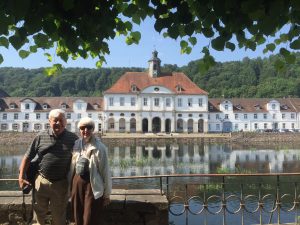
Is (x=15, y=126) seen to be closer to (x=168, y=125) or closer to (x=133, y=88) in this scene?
(x=133, y=88)

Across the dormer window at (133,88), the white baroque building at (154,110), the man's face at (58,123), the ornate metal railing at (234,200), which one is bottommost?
the ornate metal railing at (234,200)

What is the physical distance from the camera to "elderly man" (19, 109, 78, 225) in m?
4.27

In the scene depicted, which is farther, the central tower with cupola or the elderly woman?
the central tower with cupola

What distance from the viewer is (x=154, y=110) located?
64.3 meters

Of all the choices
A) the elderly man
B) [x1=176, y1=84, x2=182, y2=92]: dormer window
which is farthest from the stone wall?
[x1=176, y1=84, x2=182, y2=92]: dormer window

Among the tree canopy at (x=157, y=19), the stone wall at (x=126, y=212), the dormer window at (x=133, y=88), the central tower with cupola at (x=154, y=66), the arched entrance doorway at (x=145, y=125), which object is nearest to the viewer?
the tree canopy at (x=157, y=19)

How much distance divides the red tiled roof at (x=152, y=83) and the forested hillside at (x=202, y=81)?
28.4 meters

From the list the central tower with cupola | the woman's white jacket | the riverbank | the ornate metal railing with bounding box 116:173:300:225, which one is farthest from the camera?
the central tower with cupola

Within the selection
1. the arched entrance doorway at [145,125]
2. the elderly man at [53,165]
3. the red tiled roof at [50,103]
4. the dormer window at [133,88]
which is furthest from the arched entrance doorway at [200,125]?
the elderly man at [53,165]

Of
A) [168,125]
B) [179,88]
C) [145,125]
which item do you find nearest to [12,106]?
[145,125]

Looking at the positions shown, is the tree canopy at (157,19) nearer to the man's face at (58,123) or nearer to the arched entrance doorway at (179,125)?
the man's face at (58,123)

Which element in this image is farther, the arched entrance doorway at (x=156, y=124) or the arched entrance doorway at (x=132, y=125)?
the arched entrance doorway at (x=132, y=125)

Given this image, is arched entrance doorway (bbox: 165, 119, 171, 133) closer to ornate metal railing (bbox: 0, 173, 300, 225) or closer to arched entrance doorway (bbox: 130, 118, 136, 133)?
arched entrance doorway (bbox: 130, 118, 136, 133)

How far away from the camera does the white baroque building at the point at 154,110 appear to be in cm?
6284
